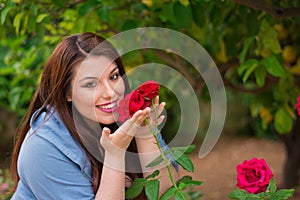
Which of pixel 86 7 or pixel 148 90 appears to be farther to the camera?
pixel 86 7

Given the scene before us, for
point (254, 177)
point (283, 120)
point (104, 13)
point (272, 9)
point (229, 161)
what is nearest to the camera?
point (254, 177)

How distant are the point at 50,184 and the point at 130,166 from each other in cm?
31

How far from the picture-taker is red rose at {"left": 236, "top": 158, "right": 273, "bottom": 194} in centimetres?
152

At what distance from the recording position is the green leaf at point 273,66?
7.98 ft

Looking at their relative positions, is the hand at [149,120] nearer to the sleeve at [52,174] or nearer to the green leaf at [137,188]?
the green leaf at [137,188]

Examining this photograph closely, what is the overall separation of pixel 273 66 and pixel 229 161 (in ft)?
11.0

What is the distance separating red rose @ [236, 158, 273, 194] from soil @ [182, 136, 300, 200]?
2.66 meters

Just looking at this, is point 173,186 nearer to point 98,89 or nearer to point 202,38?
point 98,89

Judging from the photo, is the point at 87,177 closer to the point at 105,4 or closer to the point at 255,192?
the point at 255,192

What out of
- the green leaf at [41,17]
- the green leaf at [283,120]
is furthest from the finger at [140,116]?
the green leaf at [283,120]

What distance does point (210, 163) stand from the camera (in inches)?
220

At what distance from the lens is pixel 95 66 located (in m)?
1.91

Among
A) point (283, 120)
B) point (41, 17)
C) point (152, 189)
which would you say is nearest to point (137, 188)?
point (152, 189)

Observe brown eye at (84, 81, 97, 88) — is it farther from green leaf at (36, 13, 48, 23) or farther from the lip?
green leaf at (36, 13, 48, 23)
